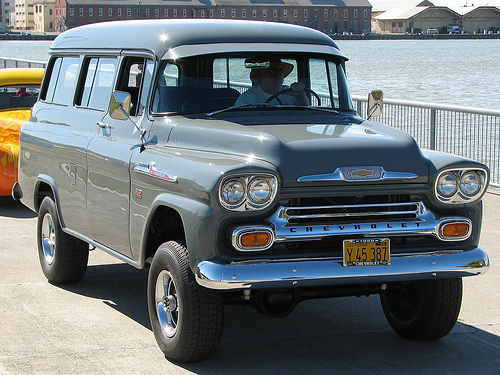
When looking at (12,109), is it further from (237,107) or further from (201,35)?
(237,107)

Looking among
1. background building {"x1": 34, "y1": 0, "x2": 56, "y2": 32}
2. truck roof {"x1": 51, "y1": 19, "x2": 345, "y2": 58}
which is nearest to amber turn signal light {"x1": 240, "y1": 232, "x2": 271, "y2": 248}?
truck roof {"x1": 51, "y1": 19, "x2": 345, "y2": 58}

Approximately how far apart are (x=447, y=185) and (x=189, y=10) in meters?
184

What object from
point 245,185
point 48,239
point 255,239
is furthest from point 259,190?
point 48,239

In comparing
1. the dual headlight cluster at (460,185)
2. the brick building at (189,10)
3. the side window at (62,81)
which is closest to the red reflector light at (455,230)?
the dual headlight cluster at (460,185)

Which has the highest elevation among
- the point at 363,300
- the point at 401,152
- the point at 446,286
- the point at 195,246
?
the point at 401,152

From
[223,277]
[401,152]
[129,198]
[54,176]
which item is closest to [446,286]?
[401,152]

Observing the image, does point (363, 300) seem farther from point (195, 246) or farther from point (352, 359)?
point (195, 246)

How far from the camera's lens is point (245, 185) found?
193 inches

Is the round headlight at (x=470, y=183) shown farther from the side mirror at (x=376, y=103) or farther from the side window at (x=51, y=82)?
the side window at (x=51, y=82)

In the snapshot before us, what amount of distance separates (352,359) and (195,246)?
1.29 m

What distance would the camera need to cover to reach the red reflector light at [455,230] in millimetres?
5312

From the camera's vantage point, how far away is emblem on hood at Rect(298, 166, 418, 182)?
5.04 meters

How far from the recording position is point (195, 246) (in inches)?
198

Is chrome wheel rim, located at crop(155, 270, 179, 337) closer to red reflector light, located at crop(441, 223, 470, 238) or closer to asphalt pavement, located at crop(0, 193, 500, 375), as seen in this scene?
asphalt pavement, located at crop(0, 193, 500, 375)
